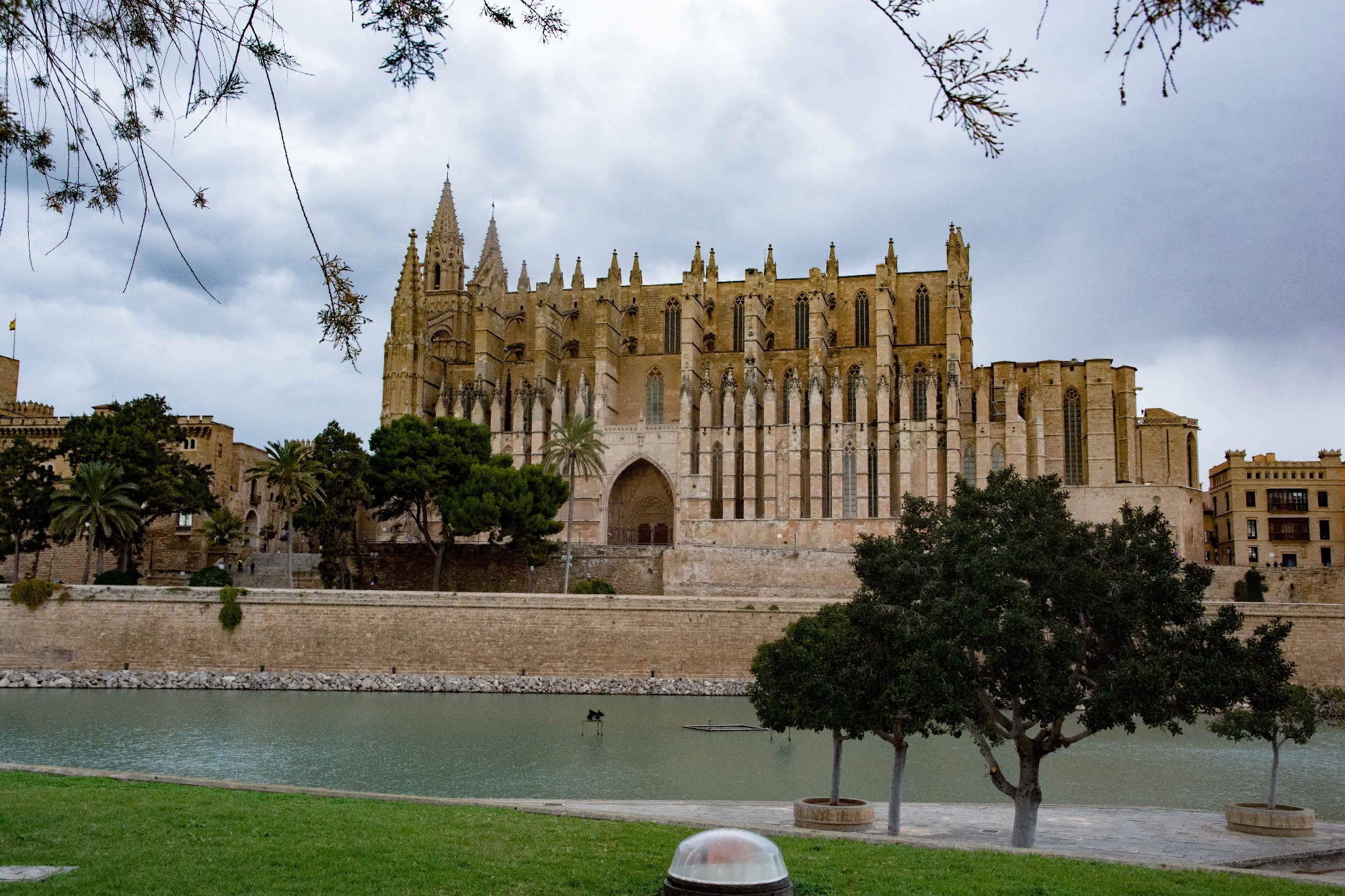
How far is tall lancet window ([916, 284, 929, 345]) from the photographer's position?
48.4 m

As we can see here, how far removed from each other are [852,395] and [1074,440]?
360 inches

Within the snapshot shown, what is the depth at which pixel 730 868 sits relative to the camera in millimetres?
5141

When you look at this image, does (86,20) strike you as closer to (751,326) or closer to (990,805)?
(990,805)

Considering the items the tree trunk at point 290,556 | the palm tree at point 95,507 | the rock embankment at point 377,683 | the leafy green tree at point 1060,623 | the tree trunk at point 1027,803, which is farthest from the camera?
the tree trunk at point 290,556

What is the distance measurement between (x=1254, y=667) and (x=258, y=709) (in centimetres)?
1965

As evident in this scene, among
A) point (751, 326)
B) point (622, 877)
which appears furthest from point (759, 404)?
point (622, 877)

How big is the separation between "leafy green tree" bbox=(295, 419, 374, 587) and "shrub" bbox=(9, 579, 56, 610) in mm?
8072

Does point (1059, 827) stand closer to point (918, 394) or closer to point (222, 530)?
point (222, 530)

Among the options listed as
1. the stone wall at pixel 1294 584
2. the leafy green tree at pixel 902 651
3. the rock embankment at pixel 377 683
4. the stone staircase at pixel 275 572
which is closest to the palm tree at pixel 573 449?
the rock embankment at pixel 377 683

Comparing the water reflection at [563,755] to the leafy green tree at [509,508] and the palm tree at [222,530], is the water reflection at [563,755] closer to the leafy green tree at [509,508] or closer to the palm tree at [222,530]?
the leafy green tree at [509,508]

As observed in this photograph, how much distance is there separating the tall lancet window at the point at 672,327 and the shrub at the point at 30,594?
2748 cm

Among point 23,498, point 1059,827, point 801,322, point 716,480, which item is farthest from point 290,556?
point 1059,827

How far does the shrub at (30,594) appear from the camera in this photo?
97.9 ft

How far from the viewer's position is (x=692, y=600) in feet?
103
